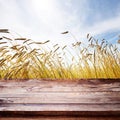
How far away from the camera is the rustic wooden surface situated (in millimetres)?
1557

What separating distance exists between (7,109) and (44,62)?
1.11m

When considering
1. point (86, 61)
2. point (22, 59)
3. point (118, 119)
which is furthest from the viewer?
point (86, 61)

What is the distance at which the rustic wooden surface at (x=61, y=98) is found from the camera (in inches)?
61.3

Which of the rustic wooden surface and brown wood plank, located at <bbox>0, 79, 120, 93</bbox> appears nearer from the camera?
the rustic wooden surface

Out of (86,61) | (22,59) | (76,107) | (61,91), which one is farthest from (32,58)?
(76,107)

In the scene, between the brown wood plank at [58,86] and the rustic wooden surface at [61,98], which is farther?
the brown wood plank at [58,86]

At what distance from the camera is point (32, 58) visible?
2.65 m

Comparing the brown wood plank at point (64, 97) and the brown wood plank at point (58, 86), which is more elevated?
the brown wood plank at point (58, 86)

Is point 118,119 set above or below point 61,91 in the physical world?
below

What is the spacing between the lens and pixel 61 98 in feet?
5.47

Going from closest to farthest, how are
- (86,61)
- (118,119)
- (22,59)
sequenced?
1. (118,119)
2. (22,59)
3. (86,61)

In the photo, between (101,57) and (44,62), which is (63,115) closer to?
(44,62)

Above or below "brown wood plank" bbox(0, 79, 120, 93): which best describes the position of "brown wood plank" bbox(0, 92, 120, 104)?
below

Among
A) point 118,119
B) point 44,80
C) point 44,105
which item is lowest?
point 118,119
